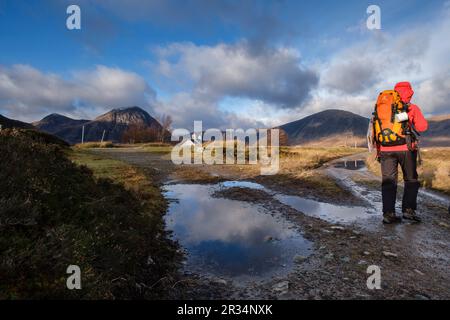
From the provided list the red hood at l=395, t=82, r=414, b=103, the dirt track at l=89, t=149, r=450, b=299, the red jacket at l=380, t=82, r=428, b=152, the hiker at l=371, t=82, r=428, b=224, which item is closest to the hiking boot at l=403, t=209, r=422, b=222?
the hiker at l=371, t=82, r=428, b=224

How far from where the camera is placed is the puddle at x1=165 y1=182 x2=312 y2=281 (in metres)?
5.30

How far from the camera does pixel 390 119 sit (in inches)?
319

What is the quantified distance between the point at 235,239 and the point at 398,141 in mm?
5170

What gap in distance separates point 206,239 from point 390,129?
576 cm

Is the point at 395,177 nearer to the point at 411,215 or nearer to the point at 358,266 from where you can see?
the point at 411,215

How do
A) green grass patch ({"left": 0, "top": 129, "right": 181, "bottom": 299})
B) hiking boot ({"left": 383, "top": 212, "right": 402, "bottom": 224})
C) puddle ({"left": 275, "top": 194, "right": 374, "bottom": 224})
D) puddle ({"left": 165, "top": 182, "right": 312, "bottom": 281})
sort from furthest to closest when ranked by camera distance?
puddle ({"left": 275, "top": 194, "right": 374, "bottom": 224}) < hiking boot ({"left": 383, "top": 212, "right": 402, "bottom": 224}) < puddle ({"left": 165, "top": 182, "right": 312, "bottom": 281}) < green grass patch ({"left": 0, "top": 129, "right": 181, "bottom": 299})

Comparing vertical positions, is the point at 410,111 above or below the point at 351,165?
above

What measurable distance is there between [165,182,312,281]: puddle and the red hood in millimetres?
4607

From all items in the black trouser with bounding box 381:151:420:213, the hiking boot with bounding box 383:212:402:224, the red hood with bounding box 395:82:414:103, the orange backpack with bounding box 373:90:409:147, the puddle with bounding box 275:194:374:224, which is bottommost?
the puddle with bounding box 275:194:374:224

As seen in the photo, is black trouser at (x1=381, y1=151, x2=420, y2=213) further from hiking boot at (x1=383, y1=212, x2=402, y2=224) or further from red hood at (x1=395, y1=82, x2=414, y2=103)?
red hood at (x1=395, y1=82, x2=414, y2=103)

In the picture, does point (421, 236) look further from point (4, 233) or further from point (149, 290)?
point (4, 233)

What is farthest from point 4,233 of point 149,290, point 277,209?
point 277,209

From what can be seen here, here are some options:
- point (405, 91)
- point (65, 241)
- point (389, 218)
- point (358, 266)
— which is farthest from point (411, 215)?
point (65, 241)
